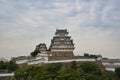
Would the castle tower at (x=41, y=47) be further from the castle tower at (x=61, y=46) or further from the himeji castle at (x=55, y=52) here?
the castle tower at (x=61, y=46)

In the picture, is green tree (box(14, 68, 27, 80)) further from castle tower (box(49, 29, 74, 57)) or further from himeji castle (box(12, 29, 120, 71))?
castle tower (box(49, 29, 74, 57))

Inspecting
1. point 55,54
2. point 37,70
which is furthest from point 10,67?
point 37,70

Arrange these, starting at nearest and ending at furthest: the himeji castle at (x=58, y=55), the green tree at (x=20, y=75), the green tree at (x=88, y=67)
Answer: the green tree at (x=20, y=75) < the green tree at (x=88, y=67) < the himeji castle at (x=58, y=55)

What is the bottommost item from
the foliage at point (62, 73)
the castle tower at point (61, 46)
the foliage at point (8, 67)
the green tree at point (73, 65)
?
the foliage at point (62, 73)

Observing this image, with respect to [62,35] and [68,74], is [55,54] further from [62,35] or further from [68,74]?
[68,74]

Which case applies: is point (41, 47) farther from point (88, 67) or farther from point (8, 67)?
point (88, 67)

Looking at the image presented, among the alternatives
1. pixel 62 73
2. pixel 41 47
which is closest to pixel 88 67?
pixel 62 73

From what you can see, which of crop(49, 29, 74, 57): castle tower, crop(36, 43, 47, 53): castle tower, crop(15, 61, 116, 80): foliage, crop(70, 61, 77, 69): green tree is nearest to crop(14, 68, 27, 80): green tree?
crop(15, 61, 116, 80): foliage

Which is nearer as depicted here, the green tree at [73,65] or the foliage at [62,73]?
the foliage at [62,73]

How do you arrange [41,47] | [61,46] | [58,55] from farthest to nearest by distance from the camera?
[41,47] → [61,46] → [58,55]

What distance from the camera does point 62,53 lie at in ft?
208

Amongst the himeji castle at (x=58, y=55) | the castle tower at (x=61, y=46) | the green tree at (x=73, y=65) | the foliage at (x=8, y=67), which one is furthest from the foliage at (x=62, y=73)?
the foliage at (x=8, y=67)

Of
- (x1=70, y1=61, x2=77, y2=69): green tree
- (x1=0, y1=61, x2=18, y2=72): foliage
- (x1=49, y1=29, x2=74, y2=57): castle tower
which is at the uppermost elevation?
(x1=49, y1=29, x2=74, y2=57): castle tower

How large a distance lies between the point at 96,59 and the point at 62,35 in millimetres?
8868
